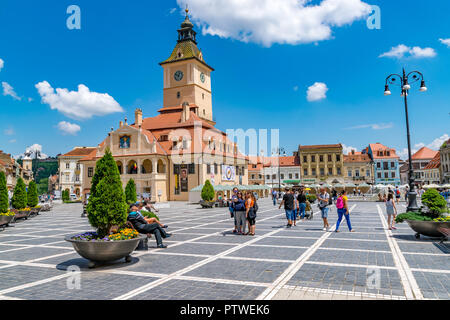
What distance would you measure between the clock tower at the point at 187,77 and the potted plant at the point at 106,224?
1976 inches

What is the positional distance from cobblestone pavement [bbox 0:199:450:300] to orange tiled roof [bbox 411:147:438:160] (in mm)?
91714

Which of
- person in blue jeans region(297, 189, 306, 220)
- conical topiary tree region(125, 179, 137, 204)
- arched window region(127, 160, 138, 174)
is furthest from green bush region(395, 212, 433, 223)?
arched window region(127, 160, 138, 174)

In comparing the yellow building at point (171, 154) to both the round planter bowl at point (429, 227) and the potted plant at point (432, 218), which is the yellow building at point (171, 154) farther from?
the round planter bowl at point (429, 227)

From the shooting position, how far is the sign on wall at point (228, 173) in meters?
50.4

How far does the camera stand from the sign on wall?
5037cm

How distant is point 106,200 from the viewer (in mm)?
7992

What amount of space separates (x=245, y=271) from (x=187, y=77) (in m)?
56.2

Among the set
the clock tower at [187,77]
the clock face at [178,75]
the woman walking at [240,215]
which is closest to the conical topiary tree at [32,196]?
the woman walking at [240,215]

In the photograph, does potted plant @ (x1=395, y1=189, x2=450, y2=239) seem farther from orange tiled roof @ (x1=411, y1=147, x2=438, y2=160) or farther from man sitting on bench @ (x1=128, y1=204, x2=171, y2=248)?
orange tiled roof @ (x1=411, y1=147, x2=438, y2=160)

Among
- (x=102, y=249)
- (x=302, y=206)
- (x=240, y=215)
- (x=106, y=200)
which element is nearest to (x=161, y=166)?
(x=302, y=206)

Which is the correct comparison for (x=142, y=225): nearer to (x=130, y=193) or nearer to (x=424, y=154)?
(x=130, y=193)

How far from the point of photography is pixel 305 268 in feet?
23.6

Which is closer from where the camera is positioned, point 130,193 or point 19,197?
point 19,197
